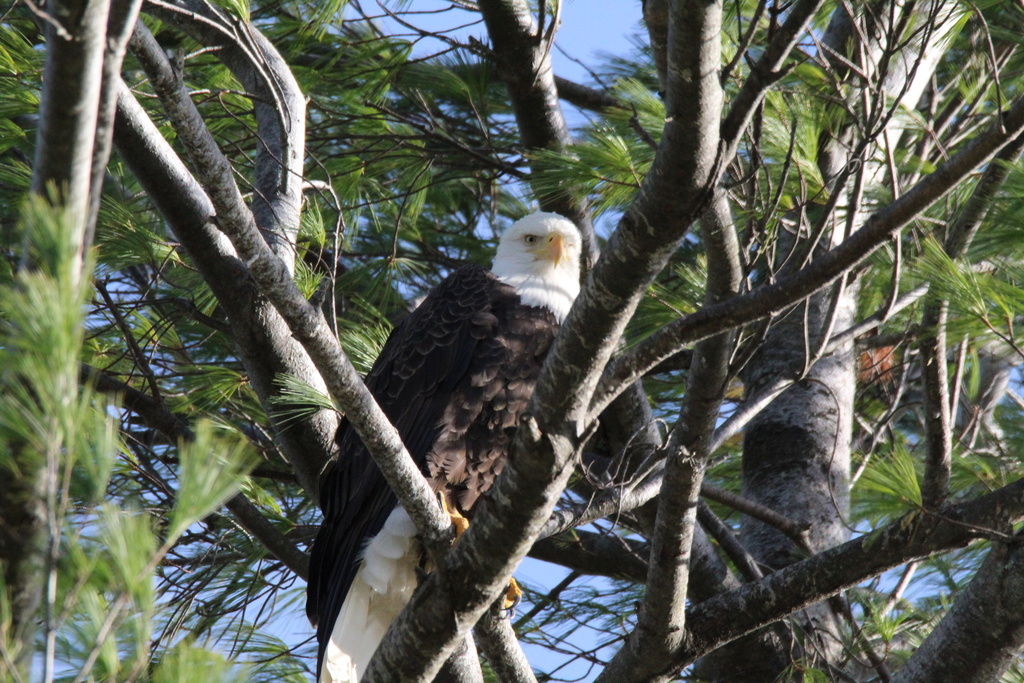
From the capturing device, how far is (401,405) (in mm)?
3041

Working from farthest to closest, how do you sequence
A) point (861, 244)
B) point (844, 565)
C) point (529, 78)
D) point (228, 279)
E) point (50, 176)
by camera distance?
1. point (529, 78)
2. point (228, 279)
3. point (844, 565)
4. point (861, 244)
5. point (50, 176)

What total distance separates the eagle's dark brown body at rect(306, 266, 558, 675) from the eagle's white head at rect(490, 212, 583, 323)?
9 cm

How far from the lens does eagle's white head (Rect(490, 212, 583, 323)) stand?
3211 millimetres

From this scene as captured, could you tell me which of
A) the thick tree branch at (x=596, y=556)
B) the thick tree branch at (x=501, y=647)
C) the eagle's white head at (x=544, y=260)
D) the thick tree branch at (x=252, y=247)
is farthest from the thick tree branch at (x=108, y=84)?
the thick tree branch at (x=596, y=556)

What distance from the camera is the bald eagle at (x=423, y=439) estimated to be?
2840mm

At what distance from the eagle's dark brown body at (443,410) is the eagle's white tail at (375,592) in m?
0.05

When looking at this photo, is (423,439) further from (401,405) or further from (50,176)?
(50,176)

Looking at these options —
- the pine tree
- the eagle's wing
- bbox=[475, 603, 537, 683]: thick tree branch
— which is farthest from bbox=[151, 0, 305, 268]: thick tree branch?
bbox=[475, 603, 537, 683]: thick tree branch

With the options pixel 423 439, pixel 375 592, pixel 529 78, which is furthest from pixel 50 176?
pixel 529 78

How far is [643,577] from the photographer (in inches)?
136

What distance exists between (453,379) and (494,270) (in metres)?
0.62

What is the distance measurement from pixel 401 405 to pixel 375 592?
567 millimetres

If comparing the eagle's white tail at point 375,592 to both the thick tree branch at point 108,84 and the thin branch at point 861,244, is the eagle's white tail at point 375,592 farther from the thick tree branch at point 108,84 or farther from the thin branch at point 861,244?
the thick tree branch at point 108,84

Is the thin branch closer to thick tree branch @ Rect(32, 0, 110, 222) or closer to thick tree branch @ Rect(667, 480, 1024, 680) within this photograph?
thick tree branch @ Rect(667, 480, 1024, 680)
